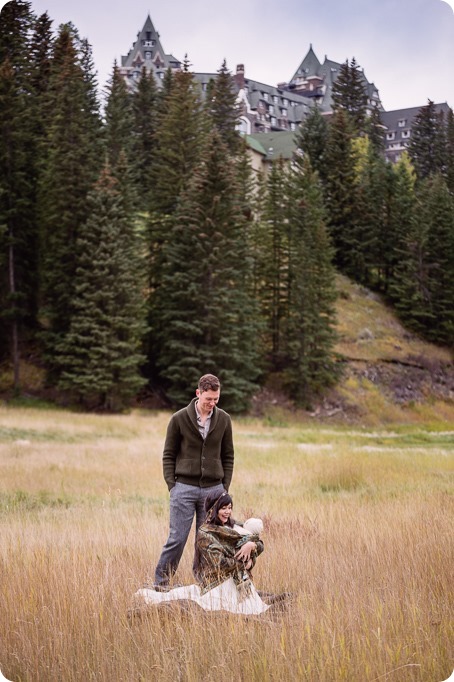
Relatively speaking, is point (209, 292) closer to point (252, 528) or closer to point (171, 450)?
point (171, 450)

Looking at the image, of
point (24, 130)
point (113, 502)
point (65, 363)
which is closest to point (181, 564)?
point (113, 502)

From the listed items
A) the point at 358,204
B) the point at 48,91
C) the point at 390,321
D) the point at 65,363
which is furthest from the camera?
the point at 358,204

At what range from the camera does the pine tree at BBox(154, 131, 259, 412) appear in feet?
116

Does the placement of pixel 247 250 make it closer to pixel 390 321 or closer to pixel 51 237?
pixel 51 237

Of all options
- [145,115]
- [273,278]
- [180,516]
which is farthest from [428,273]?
[180,516]

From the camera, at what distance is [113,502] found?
11477 mm

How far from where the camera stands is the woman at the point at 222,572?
4992mm

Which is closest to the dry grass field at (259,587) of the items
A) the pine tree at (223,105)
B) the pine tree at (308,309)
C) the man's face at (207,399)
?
the man's face at (207,399)

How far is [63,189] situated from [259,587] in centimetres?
3193

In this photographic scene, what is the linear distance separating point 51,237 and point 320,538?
30.6 m

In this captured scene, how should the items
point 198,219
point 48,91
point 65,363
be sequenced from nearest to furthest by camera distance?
point 65,363 → point 198,219 → point 48,91

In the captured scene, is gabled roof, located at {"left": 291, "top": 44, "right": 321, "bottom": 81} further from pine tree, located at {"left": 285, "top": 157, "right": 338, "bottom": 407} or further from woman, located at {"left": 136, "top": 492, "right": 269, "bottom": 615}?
pine tree, located at {"left": 285, "top": 157, "right": 338, "bottom": 407}

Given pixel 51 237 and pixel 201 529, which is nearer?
pixel 201 529

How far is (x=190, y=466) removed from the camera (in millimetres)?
5719
